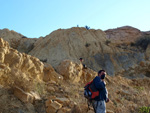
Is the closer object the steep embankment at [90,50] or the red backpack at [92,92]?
the red backpack at [92,92]

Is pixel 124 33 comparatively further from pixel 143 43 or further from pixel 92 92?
pixel 92 92

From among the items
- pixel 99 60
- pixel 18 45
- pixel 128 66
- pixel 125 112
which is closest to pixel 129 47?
pixel 128 66

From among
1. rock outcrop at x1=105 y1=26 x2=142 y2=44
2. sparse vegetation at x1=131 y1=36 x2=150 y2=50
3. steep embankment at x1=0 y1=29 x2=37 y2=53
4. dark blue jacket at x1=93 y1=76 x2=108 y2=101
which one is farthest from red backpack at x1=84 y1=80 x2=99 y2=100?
rock outcrop at x1=105 y1=26 x2=142 y2=44

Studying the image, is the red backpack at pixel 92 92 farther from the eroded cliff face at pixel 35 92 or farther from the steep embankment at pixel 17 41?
the steep embankment at pixel 17 41

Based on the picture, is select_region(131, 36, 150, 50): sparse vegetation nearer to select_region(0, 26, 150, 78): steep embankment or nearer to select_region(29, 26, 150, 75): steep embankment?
select_region(0, 26, 150, 78): steep embankment

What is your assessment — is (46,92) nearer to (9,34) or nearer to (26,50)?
(26,50)

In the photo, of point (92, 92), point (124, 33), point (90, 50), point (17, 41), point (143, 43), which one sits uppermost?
point (124, 33)

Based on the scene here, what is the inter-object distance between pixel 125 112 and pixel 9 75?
13.0 ft

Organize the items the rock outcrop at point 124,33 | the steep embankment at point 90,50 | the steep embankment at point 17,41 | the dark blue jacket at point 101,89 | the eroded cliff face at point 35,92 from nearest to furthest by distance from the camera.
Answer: the dark blue jacket at point 101,89 < the eroded cliff face at point 35,92 < the steep embankment at point 90,50 < the steep embankment at point 17,41 < the rock outcrop at point 124,33

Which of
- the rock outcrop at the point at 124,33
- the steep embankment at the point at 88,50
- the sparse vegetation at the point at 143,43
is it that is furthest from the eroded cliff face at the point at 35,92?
the rock outcrop at the point at 124,33

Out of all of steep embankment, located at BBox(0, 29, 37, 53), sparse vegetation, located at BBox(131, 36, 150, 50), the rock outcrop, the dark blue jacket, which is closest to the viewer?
the dark blue jacket

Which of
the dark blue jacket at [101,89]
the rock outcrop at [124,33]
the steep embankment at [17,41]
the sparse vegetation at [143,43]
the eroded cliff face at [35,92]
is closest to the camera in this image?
the dark blue jacket at [101,89]

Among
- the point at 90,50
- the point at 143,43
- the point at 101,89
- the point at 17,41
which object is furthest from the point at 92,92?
the point at 143,43

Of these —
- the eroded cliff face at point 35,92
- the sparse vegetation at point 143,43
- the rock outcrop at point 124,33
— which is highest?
the rock outcrop at point 124,33
